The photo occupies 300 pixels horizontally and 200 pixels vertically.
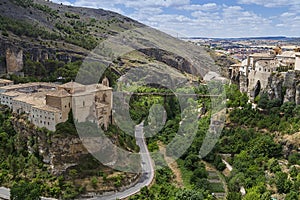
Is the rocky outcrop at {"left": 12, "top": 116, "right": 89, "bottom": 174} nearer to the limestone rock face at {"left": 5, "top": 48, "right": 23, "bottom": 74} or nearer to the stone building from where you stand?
the limestone rock face at {"left": 5, "top": 48, "right": 23, "bottom": 74}

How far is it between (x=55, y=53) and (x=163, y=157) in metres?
18.3

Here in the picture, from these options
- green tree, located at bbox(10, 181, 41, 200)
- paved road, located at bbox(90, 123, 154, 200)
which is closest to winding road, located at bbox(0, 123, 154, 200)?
paved road, located at bbox(90, 123, 154, 200)

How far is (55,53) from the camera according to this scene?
127 ft

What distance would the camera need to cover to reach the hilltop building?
21.1m

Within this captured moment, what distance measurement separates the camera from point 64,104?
69.4 ft

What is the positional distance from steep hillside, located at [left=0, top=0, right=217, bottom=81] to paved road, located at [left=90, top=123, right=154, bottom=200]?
1005cm

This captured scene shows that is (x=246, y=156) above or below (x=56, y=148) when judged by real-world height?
below

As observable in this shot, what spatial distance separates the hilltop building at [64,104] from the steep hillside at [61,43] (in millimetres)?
10567

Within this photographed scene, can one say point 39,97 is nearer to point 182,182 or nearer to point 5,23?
point 182,182

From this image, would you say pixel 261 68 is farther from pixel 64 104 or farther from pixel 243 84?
pixel 64 104

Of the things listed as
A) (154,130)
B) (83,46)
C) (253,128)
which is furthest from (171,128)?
(83,46)

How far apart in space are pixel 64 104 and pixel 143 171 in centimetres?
711

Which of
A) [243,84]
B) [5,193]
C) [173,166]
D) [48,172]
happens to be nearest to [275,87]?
[243,84]

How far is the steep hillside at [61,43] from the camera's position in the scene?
3528 cm
